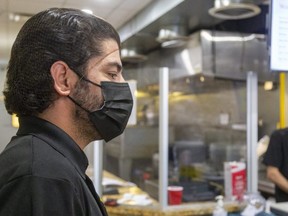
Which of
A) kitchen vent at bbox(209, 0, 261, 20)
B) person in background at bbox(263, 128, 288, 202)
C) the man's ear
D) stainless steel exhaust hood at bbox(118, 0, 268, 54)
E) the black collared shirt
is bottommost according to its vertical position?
person in background at bbox(263, 128, 288, 202)

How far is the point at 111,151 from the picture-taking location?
4047 millimetres

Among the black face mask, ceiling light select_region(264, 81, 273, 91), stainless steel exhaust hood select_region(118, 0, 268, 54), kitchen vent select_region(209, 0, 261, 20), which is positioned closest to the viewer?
the black face mask

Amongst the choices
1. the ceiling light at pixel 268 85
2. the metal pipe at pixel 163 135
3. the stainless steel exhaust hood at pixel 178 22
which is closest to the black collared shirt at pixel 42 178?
the metal pipe at pixel 163 135

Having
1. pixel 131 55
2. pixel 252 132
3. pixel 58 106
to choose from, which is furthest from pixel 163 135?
pixel 131 55

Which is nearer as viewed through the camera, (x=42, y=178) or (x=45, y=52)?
(x=42, y=178)

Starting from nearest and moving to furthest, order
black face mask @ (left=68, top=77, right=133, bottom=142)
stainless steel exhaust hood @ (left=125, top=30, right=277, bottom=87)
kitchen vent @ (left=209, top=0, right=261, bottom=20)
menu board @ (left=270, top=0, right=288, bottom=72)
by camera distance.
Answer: black face mask @ (left=68, top=77, right=133, bottom=142) < menu board @ (left=270, top=0, right=288, bottom=72) < kitchen vent @ (left=209, top=0, right=261, bottom=20) < stainless steel exhaust hood @ (left=125, top=30, right=277, bottom=87)

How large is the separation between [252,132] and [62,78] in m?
2.28

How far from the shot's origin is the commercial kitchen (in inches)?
107

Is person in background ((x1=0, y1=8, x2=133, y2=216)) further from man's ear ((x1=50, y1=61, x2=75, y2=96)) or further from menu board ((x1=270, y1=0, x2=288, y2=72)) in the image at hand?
menu board ((x1=270, y1=0, x2=288, y2=72))

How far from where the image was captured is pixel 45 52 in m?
0.95

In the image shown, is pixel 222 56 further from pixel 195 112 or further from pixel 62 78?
pixel 62 78

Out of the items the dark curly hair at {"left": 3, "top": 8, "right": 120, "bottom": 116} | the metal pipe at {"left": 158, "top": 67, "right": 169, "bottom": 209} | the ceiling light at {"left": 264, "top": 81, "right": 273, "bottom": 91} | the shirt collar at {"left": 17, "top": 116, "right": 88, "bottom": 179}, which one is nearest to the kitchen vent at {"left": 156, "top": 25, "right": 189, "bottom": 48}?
the ceiling light at {"left": 264, "top": 81, "right": 273, "bottom": 91}

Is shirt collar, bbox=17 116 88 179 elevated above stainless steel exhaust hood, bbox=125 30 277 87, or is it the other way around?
stainless steel exhaust hood, bbox=125 30 277 87

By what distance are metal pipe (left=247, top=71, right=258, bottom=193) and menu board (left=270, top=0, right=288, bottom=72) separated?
76 cm
